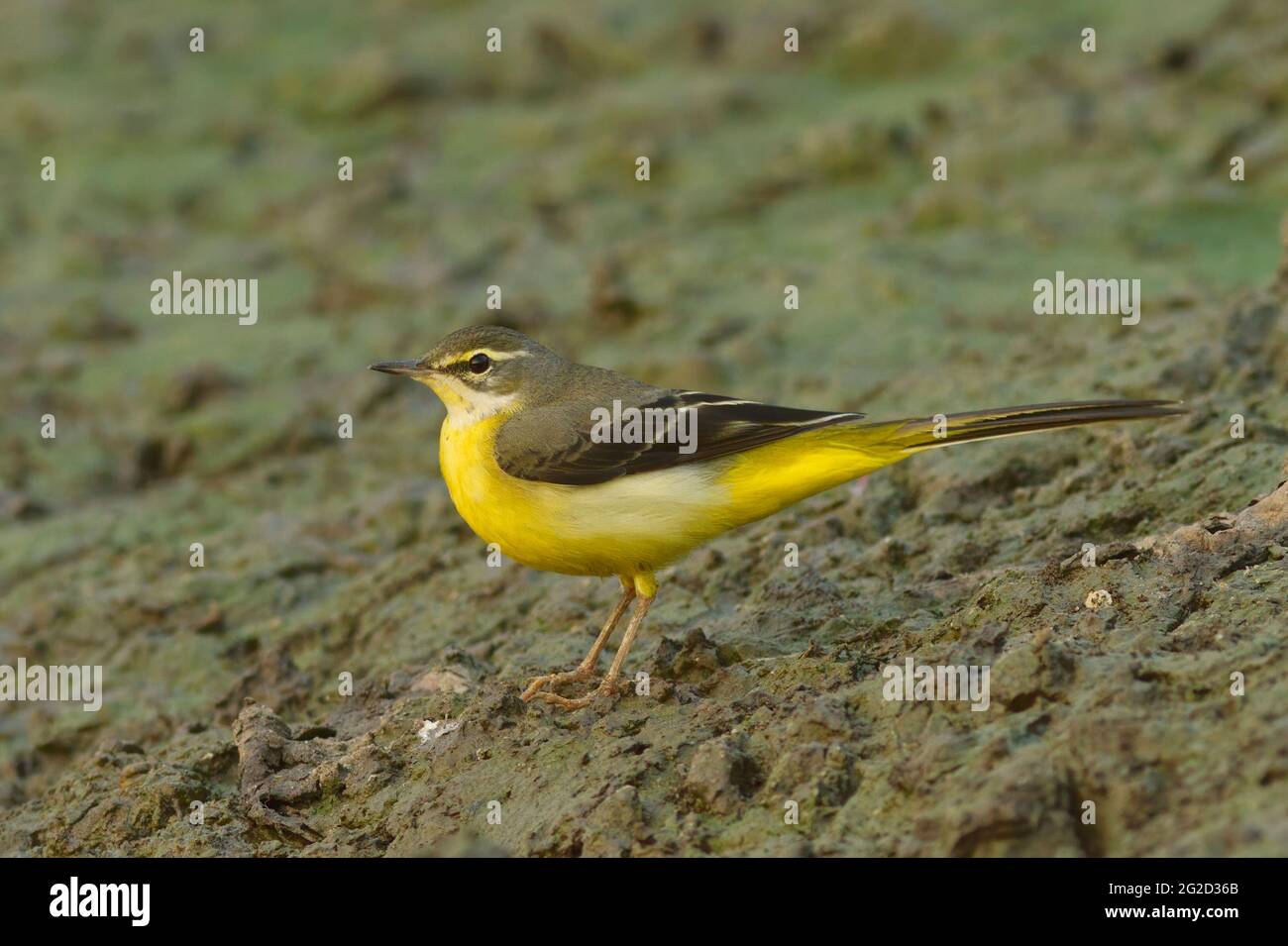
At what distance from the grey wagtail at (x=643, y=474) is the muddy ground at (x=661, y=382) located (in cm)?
42

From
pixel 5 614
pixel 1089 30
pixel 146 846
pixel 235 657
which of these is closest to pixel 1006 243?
pixel 1089 30

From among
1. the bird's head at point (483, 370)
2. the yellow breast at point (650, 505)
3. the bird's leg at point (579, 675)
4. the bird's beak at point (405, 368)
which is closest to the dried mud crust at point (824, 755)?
the bird's leg at point (579, 675)

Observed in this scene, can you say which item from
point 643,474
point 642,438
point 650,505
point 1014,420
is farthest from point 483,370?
point 1014,420

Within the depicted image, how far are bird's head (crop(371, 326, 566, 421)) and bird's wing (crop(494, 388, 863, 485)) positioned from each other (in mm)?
307

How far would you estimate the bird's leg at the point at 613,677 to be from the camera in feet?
19.9

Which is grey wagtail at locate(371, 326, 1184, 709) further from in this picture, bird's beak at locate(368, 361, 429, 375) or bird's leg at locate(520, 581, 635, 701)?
bird's beak at locate(368, 361, 429, 375)

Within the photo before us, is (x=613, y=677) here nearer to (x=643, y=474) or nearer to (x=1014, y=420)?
(x=643, y=474)

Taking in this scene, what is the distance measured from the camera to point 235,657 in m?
8.24

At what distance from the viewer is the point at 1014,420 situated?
20.3ft

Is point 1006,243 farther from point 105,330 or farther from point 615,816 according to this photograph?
point 615,816

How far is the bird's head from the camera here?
23.4 feet

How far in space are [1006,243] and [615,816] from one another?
24.3ft

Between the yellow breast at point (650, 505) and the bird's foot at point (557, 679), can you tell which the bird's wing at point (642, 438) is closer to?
the yellow breast at point (650, 505)

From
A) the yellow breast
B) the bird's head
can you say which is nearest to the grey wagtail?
the yellow breast
